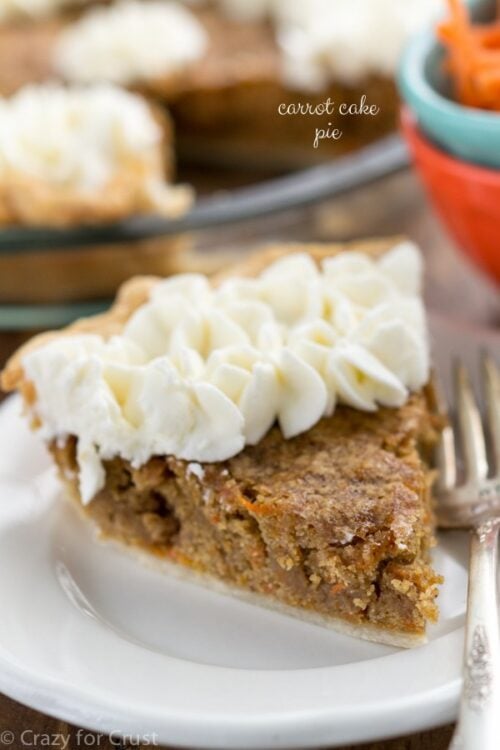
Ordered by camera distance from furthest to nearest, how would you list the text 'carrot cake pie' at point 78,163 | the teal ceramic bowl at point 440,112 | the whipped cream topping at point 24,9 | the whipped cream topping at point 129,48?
the whipped cream topping at point 24,9 → the whipped cream topping at point 129,48 → the text 'carrot cake pie' at point 78,163 → the teal ceramic bowl at point 440,112

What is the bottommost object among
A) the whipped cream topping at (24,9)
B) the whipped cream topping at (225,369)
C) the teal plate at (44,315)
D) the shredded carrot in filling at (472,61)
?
the teal plate at (44,315)

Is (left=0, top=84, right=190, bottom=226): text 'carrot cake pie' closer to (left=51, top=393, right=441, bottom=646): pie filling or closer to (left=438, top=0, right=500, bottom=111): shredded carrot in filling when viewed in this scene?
(left=438, top=0, right=500, bottom=111): shredded carrot in filling

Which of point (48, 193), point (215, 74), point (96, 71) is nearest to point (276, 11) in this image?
point (215, 74)

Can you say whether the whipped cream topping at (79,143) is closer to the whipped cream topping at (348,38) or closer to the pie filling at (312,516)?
the whipped cream topping at (348,38)

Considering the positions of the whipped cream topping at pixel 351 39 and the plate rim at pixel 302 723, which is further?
the whipped cream topping at pixel 351 39

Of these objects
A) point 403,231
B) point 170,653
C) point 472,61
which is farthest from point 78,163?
point 170,653

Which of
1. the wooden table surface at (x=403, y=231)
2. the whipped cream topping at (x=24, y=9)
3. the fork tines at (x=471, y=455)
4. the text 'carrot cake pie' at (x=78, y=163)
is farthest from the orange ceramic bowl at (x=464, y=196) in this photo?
the whipped cream topping at (x=24, y=9)
